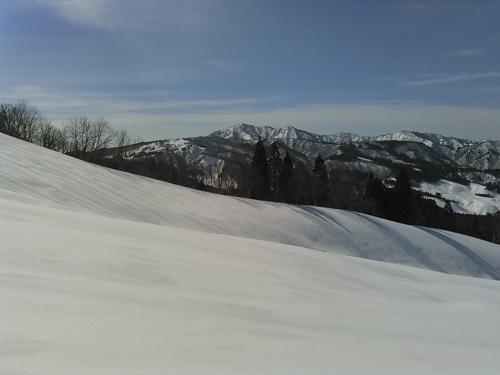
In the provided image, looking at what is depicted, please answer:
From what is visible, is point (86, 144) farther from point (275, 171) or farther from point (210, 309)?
point (210, 309)

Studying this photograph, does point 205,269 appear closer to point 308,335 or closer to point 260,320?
point 260,320

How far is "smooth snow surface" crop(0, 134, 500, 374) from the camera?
7.75 feet

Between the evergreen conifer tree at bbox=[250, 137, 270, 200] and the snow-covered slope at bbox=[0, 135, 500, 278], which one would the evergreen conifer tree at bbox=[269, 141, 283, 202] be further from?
the snow-covered slope at bbox=[0, 135, 500, 278]

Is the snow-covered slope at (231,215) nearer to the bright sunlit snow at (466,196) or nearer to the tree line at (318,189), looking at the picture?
the tree line at (318,189)

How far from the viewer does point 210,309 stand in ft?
11.4

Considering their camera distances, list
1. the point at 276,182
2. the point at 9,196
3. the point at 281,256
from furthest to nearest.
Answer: the point at 276,182
the point at 9,196
the point at 281,256

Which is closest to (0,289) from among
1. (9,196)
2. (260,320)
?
(260,320)

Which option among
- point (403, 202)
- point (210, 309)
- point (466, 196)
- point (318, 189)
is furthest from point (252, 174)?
point (466, 196)

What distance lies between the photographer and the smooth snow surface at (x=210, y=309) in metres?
2.36

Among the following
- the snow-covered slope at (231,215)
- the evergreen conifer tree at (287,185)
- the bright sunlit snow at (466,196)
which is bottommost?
the snow-covered slope at (231,215)

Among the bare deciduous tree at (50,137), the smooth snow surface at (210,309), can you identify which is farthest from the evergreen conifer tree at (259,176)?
the smooth snow surface at (210,309)

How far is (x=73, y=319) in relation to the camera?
2602 millimetres

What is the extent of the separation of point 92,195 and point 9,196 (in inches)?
251

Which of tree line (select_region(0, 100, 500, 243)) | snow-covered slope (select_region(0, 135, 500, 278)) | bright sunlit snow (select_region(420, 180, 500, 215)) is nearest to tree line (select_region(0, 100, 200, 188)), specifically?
tree line (select_region(0, 100, 500, 243))
